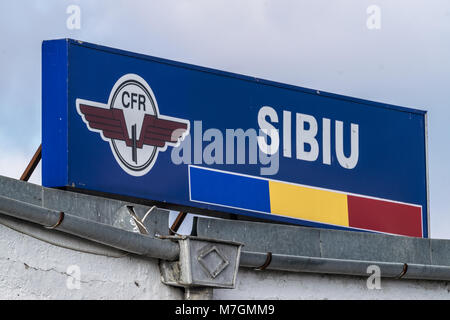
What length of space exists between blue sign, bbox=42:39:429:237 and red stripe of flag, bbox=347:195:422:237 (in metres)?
0.02

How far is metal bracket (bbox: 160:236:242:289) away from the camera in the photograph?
10.7 meters

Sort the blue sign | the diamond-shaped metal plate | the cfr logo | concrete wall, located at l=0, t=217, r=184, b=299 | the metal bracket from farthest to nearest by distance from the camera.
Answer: the cfr logo → the blue sign → the diamond-shaped metal plate → the metal bracket → concrete wall, located at l=0, t=217, r=184, b=299

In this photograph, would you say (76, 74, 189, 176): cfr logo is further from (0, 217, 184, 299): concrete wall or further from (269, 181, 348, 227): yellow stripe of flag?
(0, 217, 184, 299): concrete wall

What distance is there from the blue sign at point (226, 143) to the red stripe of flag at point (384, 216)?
2cm

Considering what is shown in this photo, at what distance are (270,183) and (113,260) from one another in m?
3.41

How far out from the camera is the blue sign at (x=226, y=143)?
38.3 ft

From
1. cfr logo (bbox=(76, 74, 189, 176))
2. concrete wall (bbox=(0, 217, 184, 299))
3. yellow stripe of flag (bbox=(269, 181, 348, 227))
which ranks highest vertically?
cfr logo (bbox=(76, 74, 189, 176))

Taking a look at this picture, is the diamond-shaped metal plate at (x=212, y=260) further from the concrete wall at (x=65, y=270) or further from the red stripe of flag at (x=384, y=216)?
the red stripe of flag at (x=384, y=216)

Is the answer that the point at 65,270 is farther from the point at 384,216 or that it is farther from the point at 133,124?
the point at 384,216

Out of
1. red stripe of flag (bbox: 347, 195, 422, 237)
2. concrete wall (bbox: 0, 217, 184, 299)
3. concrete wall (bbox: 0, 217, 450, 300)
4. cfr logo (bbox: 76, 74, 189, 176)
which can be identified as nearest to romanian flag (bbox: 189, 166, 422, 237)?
red stripe of flag (bbox: 347, 195, 422, 237)

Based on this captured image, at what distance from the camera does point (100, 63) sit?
12.0 meters

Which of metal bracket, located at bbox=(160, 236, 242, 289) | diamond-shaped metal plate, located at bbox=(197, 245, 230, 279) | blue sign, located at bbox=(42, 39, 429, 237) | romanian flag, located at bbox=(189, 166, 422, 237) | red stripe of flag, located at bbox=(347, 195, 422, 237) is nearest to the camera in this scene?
metal bracket, located at bbox=(160, 236, 242, 289)

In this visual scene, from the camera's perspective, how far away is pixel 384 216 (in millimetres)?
14570
